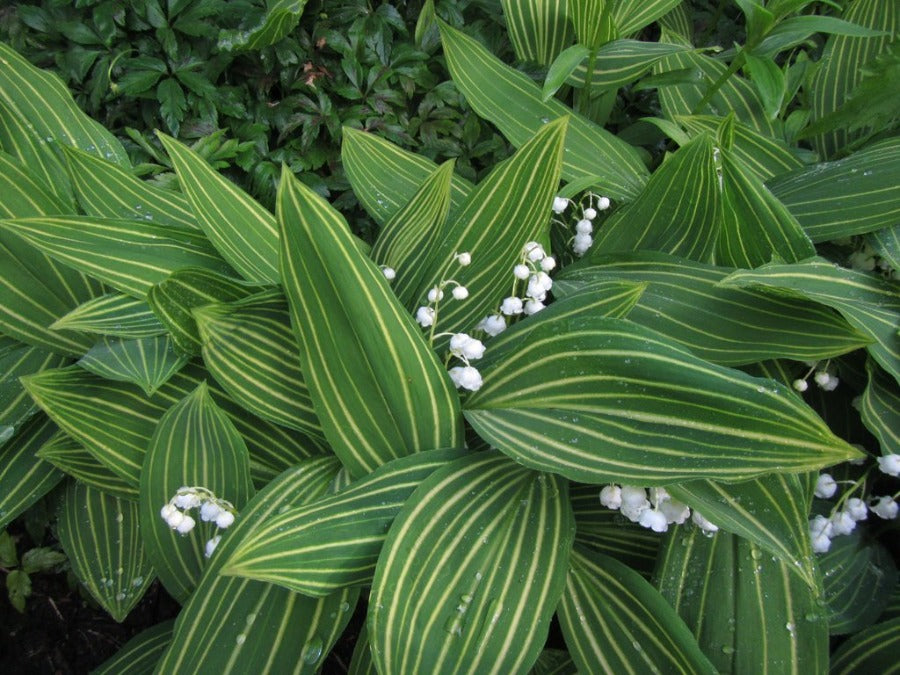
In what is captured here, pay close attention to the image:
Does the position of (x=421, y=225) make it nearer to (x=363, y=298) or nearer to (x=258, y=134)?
(x=363, y=298)

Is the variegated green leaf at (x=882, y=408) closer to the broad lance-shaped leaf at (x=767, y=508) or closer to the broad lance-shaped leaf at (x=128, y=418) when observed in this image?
the broad lance-shaped leaf at (x=767, y=508)

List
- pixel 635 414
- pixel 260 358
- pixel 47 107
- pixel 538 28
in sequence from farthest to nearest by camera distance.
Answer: pixel 538 28 → pixel 47 107 → pixel 260 358 → pixel 635 414

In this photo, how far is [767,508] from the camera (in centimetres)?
97

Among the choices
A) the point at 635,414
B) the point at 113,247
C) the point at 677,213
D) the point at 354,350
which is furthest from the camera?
the point at 677,213

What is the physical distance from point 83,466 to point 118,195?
57 cm

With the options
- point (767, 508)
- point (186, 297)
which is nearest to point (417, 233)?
point (186, 297)

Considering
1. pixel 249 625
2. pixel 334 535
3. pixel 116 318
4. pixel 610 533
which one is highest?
pixel 116 318

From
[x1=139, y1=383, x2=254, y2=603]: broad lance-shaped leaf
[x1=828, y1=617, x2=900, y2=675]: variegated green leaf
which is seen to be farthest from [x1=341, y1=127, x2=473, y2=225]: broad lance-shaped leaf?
[x1=828, y1=617, x2=900, y2=675]: variegated green leaf

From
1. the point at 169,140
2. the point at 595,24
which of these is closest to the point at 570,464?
the point at 169,140

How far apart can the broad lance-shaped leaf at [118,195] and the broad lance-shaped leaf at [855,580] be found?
1415 millimetres

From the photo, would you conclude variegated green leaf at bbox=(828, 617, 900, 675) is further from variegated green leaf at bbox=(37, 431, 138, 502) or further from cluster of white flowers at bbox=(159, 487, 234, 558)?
variegated green leaf at bbox=(37, 431, 138, 502)

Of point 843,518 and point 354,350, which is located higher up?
point 354,350

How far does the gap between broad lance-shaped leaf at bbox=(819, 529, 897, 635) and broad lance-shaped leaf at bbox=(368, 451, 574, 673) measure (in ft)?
1.72

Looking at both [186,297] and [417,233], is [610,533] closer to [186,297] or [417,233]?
[417,233]
